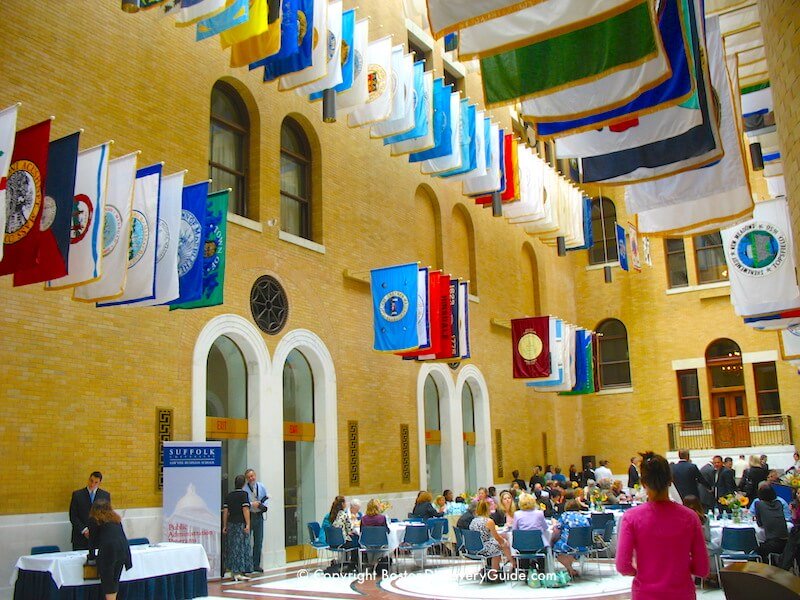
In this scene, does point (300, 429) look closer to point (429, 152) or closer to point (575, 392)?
point (429, 152)

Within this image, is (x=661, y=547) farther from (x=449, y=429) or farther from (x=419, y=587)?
(x=449, y=429)

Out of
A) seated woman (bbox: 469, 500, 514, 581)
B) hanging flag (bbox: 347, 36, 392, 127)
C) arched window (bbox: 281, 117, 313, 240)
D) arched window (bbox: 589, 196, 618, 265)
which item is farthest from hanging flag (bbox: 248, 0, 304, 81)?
arched window (bbox: 589, 196, 618, 265)

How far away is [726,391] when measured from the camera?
94.5 feet

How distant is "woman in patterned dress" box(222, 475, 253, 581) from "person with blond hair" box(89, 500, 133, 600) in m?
4.73

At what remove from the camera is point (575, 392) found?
2441 cm

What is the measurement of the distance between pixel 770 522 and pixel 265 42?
9.47 m

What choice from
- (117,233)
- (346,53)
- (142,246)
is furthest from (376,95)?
(117,233)

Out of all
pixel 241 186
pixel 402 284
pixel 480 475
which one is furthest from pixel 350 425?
pixel 480 475

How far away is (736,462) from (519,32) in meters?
23.6

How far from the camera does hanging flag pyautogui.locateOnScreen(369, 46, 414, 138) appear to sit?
15.8 metres

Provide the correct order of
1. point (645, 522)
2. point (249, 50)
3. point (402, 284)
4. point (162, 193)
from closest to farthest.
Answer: point (645, 522) → point (162, 193) → point (249, 50) → point (402, 284)

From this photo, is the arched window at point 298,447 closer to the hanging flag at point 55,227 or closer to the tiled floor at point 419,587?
the tiled floor at point 419,587

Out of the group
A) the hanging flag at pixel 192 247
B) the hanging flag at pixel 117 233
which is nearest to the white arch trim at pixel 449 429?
the hanging flag at pixel 192 247

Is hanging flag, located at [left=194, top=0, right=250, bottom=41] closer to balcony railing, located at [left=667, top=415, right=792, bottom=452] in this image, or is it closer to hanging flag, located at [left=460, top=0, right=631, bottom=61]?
hanging flag, located at [left=460, top=0, right=631, bottom=61]
